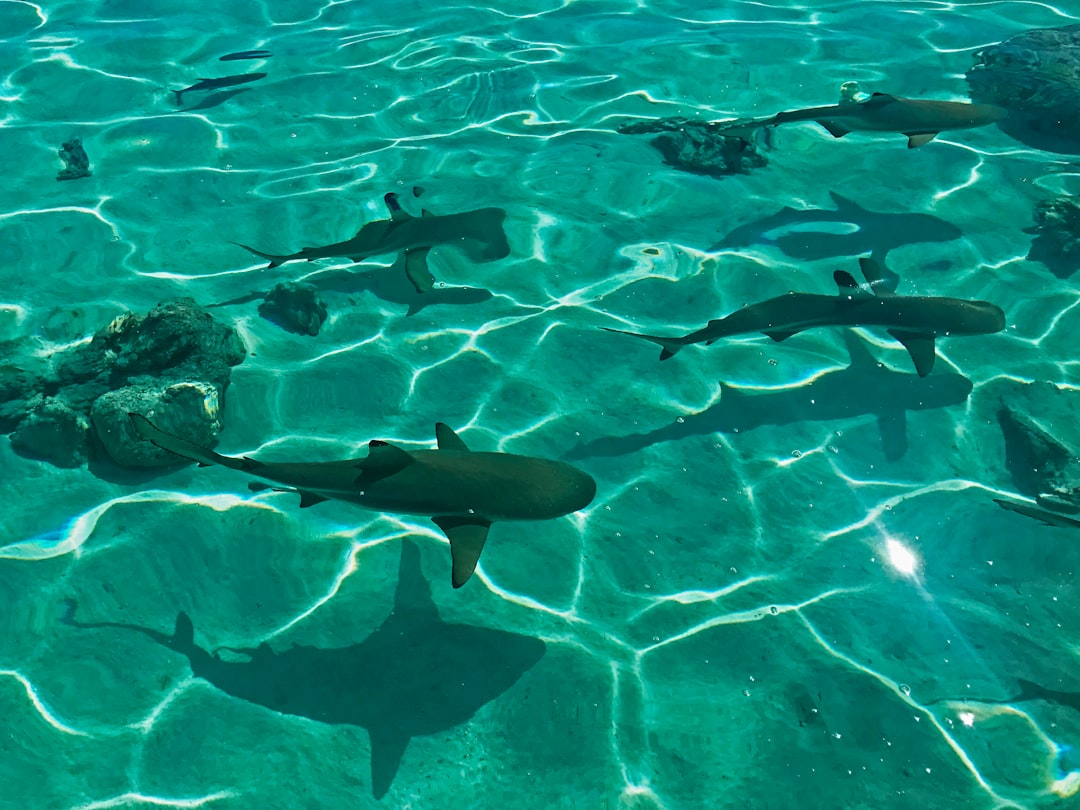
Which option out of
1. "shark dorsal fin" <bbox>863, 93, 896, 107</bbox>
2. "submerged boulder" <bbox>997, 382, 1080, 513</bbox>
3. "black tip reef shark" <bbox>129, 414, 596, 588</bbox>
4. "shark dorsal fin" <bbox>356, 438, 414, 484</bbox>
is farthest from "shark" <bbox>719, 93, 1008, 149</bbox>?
"shark dorsal fin" <bbox>356, 438, 414, 484</bbox>

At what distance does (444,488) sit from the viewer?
3947 mm

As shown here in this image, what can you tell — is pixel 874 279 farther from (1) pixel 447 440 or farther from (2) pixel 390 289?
(2) pixel 390 289

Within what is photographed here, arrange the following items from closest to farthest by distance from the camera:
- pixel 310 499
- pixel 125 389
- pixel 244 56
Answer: pixel 310 499, pixel 125 389, pixel 244 56

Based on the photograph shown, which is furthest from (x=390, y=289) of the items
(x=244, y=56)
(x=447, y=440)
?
(x=244, y=56)

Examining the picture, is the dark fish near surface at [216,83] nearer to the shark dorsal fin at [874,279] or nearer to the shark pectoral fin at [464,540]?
the shark dorsal fin at [874,279]

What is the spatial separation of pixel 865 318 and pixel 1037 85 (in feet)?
20.7

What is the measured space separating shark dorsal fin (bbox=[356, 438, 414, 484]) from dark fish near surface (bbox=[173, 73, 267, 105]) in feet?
28.3

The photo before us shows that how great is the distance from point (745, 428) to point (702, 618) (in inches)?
71.1

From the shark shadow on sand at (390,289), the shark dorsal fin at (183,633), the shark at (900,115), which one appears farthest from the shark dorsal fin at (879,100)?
the shark dorsal fin at (183,633)

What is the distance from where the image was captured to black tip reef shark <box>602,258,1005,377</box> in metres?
5.75

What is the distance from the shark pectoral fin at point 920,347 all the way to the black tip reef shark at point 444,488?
343 cm

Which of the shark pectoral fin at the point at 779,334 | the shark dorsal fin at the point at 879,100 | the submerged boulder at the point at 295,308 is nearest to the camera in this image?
the shark pectoral fin at the point at 779,334

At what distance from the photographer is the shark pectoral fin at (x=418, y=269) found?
6.83 meters

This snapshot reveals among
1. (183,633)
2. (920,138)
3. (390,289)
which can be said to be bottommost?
(183,633)
